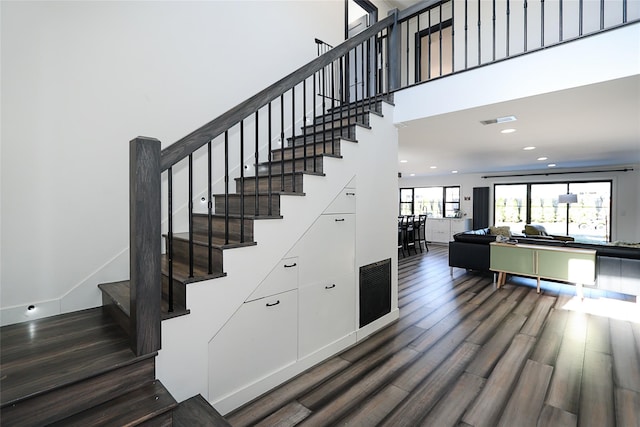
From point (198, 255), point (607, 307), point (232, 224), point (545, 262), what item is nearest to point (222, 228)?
point (232, 224)

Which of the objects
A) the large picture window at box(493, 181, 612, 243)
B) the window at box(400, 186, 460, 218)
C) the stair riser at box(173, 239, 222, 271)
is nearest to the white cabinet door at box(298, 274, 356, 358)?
the stair riser at box(173, 239, 222, 271)

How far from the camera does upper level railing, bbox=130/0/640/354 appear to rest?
143cm

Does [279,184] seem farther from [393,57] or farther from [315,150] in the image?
[393,57]

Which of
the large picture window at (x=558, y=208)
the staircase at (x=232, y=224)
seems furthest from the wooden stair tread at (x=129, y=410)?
the large picture window at (x=558, y=208)

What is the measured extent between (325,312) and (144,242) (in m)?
1.60

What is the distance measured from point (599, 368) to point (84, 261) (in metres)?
4.14

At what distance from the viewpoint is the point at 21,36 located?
74.9 inches

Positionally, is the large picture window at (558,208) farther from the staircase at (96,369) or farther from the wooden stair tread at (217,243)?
the staircase at (96,369)

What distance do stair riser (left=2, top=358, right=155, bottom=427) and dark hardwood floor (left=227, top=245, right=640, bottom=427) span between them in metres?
0.75

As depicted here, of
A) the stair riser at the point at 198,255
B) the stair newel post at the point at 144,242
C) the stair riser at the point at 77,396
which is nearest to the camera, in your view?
the stair riser at the point at 77,396

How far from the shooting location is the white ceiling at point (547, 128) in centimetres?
246

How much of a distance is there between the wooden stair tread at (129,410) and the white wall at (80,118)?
1199mm

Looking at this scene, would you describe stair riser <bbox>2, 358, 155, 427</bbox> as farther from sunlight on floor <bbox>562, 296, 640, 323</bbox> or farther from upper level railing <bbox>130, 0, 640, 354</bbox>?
sunlight on floor <bbox>562, 296, 640, 323</bbox>

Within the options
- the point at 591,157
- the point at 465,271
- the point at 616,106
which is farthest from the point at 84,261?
the point at 591,157
